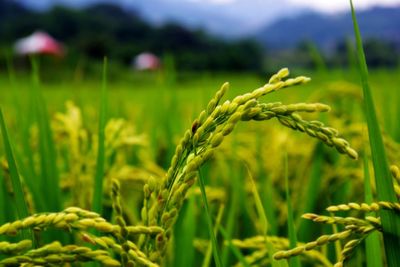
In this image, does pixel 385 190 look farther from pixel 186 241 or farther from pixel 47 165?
pixel 47 165

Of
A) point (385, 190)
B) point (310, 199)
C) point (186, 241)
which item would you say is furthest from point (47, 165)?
point (385, 190)

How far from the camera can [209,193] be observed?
109 cm

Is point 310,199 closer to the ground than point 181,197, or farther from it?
closer to the ground

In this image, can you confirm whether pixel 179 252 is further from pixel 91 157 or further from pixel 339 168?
pixel 339 168

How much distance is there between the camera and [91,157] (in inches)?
43.8

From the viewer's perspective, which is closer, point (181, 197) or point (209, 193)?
point (181, 197)

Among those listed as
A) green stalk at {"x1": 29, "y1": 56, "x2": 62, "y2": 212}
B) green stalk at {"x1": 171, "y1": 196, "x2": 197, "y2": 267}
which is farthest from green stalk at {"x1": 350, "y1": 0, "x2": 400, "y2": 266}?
green stalk at {"x1": 29, "y1": 56, "x2": 62, "y2": 212}

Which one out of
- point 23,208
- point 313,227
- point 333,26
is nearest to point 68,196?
point 313,227

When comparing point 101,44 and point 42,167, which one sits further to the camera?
point 101,44

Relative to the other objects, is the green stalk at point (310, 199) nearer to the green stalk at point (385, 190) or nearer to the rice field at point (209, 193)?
the rice field at point (209, 193)

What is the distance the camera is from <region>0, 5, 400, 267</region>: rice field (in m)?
0.46

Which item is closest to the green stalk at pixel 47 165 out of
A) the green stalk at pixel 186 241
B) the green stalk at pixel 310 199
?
the green stalk at pixel 186 241

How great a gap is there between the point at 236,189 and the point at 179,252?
0.87ft

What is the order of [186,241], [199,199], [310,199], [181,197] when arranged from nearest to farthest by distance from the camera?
[181,197]
[186,241]
[310,199]
[199,199]
